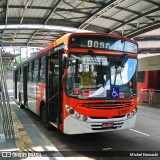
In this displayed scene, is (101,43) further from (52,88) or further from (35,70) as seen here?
(35,70)

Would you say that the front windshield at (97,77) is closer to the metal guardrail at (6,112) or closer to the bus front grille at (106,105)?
the bus front grille at (106,105)

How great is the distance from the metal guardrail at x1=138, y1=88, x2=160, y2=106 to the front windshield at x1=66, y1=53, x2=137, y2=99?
473 inches

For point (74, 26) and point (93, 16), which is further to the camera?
point (74, 26)

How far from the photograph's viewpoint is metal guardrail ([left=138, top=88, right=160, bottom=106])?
19.6 m

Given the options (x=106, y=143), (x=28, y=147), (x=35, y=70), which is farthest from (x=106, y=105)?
(x=35, y=70)

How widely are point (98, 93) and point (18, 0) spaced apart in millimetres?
8714

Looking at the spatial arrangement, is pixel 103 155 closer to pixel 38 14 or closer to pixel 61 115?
pixel 61 115

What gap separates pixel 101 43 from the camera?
7.97 meters

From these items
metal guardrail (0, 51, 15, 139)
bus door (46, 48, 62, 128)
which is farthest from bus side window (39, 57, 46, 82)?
metal guardrail (0, 51, 15, 139)

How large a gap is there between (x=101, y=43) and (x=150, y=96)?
13129 mm

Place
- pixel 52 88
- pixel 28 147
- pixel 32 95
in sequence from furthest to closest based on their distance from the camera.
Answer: pixel 32 95 < pixel 52 88 < pixel 28 147

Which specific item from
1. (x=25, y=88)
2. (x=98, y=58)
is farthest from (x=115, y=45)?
(x=25, y=88)

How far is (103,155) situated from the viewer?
6.95 metres

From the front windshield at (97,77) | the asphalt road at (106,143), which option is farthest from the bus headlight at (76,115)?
the asphalt road at (106,143)
